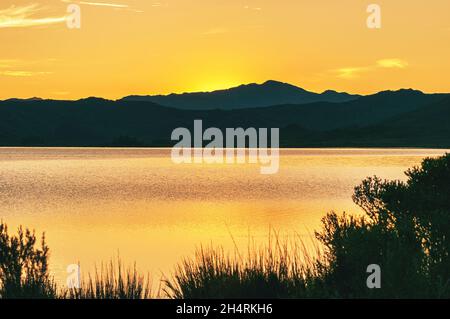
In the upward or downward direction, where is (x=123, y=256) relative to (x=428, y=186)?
downward

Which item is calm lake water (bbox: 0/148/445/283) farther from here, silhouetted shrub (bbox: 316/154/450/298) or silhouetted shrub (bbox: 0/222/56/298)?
silhouetted shrub (bbox: 0/222/56/298)

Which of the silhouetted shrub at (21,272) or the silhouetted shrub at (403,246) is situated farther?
the silhouetted shrub at (21,272)

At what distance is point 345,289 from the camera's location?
48.4 feet

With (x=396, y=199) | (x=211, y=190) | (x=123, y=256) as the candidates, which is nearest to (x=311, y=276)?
(x=396, y=199)

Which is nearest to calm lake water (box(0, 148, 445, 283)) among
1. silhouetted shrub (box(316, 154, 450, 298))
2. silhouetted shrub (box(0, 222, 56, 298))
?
silhouetted shrub (box(316, 154, 450, 298))

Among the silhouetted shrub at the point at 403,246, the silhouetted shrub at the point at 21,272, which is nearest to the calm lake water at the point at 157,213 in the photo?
the silhouetted shrub at the point at 403,246

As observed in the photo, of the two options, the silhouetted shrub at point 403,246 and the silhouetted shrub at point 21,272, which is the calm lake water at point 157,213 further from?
the silhouetted shrub at point 21,272

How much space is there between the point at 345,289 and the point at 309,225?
28.4 metres

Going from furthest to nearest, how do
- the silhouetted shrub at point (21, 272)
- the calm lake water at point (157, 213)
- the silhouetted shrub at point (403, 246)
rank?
the calm lake water at point (157, 213)
the silhouetted shrub at point (21, 272)
the silhouetted shrub at point (403, 246)

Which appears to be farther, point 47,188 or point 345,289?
point 47,188

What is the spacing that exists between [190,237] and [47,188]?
1787 inches
